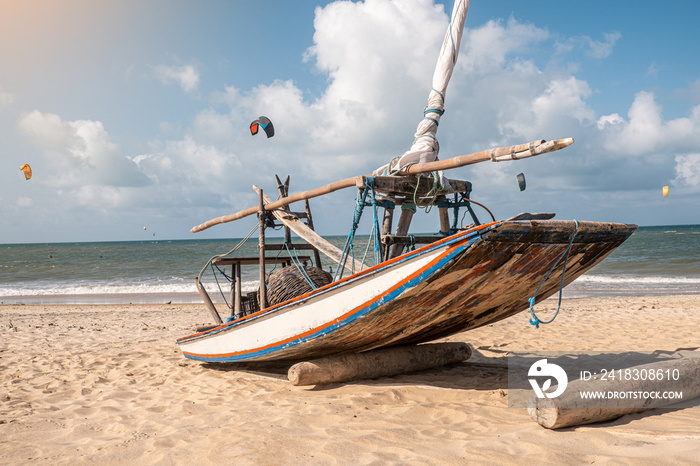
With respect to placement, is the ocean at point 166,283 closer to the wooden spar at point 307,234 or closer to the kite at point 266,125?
the wooden spar at point 307,234

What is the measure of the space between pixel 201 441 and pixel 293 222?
3280 mm

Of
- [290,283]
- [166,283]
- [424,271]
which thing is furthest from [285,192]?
[166,283]

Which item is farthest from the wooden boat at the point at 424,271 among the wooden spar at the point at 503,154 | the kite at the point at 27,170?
the kite at the point at 27,170

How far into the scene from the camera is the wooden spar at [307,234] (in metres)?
5.82

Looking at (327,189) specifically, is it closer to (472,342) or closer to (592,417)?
(592,417)

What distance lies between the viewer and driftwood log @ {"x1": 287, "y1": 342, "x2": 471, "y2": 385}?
4.85m

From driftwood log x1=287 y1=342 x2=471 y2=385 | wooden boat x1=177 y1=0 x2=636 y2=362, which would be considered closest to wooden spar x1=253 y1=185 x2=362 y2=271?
wooden boat x1=177 y1=0 x2=636 y2=362

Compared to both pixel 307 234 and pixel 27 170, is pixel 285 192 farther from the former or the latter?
pixel 27 170

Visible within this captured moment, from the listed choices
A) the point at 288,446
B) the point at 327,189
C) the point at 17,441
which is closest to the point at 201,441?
the point at 288,446

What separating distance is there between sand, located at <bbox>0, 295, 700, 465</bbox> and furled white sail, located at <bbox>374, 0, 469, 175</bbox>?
2.24m

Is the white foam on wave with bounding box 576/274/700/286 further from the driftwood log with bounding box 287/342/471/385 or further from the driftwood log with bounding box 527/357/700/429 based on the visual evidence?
the driftwood log with bounding box 527/357/700/429

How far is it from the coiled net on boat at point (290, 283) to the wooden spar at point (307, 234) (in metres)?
0.29

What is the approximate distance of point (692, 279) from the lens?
20.1m

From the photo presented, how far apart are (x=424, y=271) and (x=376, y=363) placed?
1.85 m
